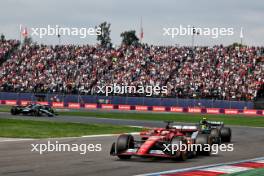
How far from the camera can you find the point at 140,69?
51188mm

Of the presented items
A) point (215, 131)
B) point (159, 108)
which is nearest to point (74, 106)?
point (159, 108)

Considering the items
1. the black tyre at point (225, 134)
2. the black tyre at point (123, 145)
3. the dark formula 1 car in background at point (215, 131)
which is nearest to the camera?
the black tyre at point (123, 145)

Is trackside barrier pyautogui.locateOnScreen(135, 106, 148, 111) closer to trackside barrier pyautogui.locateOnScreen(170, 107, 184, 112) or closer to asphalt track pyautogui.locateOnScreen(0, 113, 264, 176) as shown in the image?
trackside barrier pyautogui.locateOnScreen(170, 107, 184, 112)

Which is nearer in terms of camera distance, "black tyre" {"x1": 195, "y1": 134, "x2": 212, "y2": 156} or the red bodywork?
the red bodywork

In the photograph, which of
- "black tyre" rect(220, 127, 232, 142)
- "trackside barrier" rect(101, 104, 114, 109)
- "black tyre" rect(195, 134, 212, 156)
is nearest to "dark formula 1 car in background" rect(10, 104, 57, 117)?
"trackside barrier" rect(101, 104, 114, 109)

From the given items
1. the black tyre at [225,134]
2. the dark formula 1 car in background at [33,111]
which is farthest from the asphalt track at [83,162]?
the dark formula 1 car in background at [33,111]

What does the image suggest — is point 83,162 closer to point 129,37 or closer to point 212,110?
point 212,110

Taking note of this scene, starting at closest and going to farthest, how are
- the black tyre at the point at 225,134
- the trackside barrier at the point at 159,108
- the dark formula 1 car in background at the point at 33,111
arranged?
the black tyre at the point at 225,134 < the dark formula 1 car in background at the point at 33,111 < the trackside barrier at the point at 159,108

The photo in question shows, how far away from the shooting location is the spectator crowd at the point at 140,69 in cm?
4644

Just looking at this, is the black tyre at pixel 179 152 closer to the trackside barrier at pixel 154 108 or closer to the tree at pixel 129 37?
the trackside barrier at pixel 154 108

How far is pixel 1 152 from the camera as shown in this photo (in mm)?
14289

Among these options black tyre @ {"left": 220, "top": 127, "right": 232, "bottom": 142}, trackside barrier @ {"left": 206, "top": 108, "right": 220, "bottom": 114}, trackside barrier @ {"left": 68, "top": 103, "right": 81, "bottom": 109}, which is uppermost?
trackside barrier @ {"left": 68, "top": 103, "right": 81, "bottom": 109}

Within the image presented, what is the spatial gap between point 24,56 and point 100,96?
13291 mm

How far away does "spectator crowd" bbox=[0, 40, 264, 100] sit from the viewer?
152 ft
